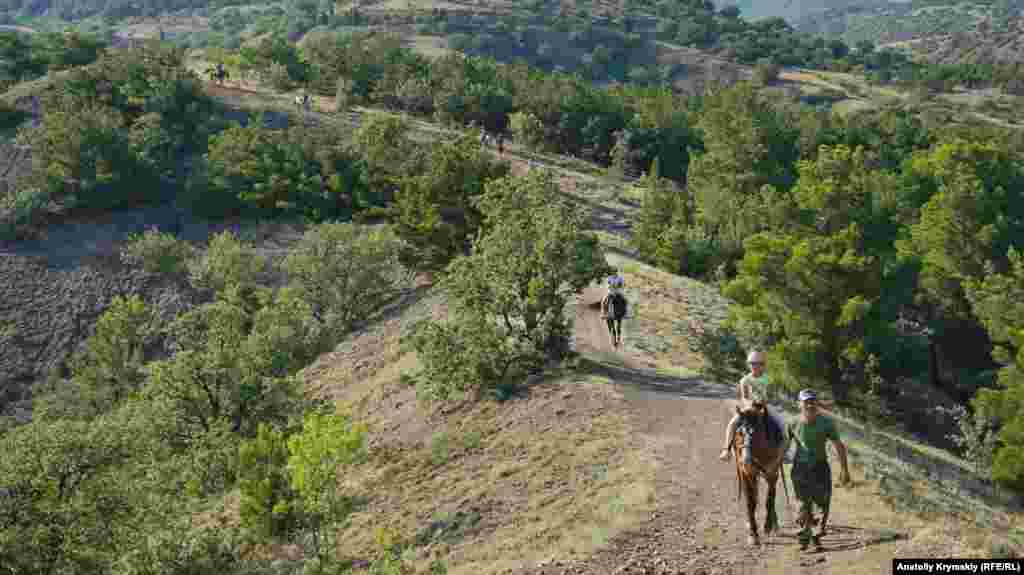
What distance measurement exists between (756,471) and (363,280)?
86.8 ft

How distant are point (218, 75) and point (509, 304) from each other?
195ft

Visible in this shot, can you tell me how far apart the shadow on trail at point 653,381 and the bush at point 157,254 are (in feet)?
106

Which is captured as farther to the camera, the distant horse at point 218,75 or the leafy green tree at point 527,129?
the distant horse at point 218,75

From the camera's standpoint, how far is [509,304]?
21.3 meters

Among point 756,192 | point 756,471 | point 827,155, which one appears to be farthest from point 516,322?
point 756,192

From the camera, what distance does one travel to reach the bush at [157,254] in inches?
1833

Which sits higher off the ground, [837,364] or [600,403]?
[600,403]

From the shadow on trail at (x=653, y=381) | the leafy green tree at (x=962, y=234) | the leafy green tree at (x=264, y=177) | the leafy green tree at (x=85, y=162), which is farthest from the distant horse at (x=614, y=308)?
the leafy green tree at (x=85, y=162)

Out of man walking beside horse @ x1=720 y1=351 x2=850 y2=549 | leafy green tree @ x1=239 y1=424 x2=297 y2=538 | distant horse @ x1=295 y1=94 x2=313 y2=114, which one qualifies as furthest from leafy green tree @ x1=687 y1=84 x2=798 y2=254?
distant horse @ x1=295 y1=94 x2=313 y2=114

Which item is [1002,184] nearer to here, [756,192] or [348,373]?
[756,192]

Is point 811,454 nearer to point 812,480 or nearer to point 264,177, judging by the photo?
point 812,480

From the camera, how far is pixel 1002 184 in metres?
38.1

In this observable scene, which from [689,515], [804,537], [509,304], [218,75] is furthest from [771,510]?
[218,75]

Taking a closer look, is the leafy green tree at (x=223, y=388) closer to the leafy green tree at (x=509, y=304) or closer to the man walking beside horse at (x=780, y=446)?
the leafy green tree at (x=509, y=304)
